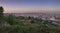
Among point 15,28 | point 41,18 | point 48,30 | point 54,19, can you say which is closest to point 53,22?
point 54,19

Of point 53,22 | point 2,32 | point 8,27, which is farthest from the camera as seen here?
point 53,22

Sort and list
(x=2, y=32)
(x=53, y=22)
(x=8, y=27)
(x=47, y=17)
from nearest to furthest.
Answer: (x=2, y=32), (x=8, y=27), (x=53, y=22), (x=47, y=17)

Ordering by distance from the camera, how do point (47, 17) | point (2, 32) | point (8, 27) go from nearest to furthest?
point (2, 32) < point (8, 27) < point (47, 17)

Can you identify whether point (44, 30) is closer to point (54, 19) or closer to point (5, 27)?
point (5, 27)

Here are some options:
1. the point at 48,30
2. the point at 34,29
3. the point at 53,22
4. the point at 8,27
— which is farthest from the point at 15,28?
the point at 53,22

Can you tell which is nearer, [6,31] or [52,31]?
[6,31]

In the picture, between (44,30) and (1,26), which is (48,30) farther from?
(1,26)

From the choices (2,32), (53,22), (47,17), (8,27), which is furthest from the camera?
(47,17)

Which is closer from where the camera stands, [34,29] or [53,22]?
[34,29]
